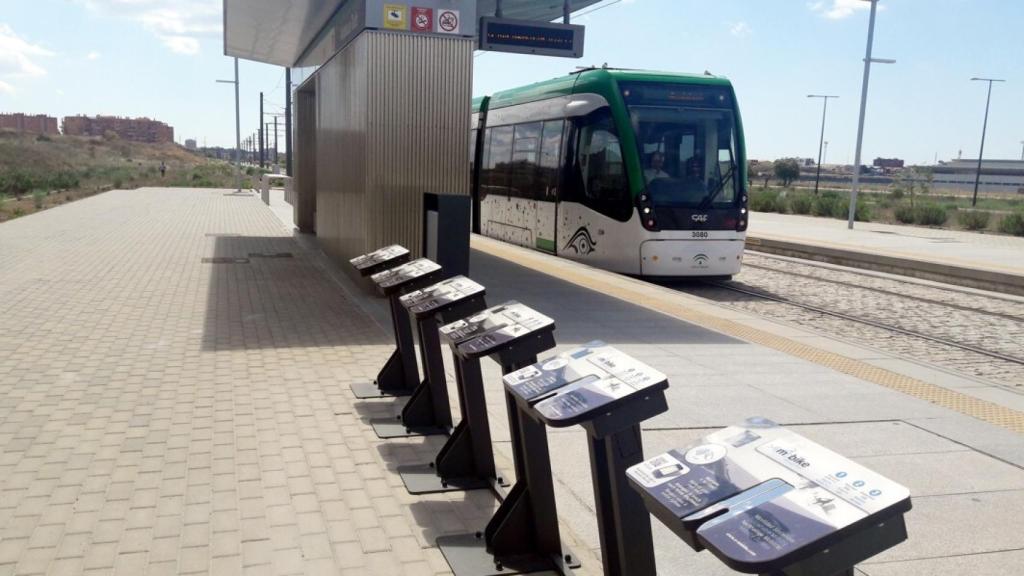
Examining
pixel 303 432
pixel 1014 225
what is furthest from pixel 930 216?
pixel 303 432

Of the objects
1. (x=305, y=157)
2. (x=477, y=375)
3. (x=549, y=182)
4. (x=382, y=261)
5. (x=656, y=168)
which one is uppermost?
(x=656, y=168)

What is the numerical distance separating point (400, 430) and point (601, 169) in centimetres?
906

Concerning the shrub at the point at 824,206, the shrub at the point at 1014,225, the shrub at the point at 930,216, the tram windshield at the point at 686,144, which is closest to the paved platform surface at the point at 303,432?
the tram windshield at the point at 686,144

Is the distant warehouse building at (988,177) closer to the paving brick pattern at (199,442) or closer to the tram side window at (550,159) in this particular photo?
the tram side window at (550,159)

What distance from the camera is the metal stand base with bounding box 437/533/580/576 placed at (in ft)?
12.8

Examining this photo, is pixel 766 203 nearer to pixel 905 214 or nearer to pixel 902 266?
pixel 905 214

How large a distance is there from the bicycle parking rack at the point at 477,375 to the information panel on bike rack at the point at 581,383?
430 mm

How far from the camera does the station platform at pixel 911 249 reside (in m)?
16.7

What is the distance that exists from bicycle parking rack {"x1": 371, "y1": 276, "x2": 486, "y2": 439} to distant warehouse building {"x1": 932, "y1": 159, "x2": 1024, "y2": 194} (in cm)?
10242

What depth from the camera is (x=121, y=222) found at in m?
21.8

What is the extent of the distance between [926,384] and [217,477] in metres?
5.86

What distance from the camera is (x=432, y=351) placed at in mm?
5457

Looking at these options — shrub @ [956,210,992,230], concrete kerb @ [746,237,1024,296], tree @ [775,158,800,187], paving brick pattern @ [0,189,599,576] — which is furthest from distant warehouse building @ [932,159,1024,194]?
paving brick pattern @ [0,189,599,576]

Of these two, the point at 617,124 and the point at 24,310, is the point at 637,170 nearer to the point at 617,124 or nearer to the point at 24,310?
the point at 617,124
